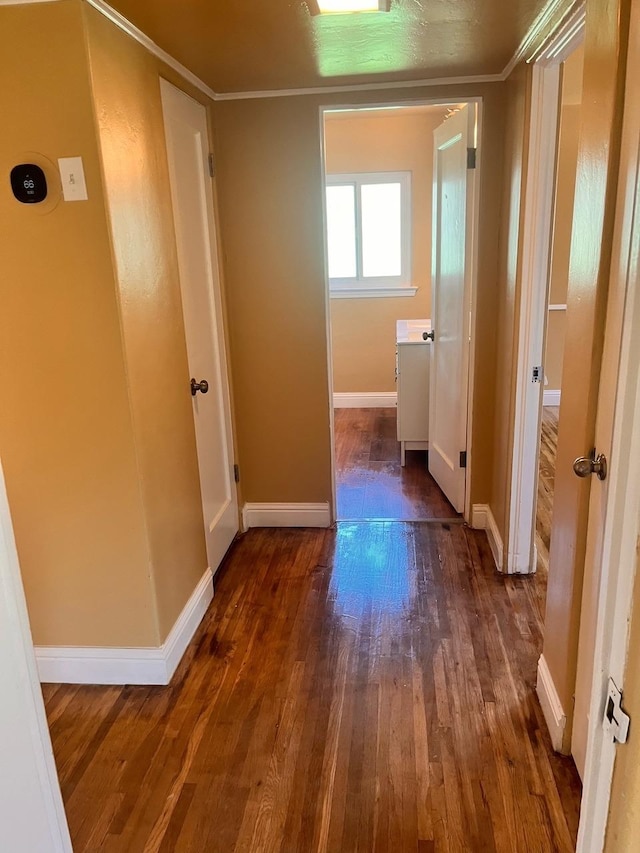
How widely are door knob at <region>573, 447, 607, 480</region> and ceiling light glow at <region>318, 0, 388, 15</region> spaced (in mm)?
1429

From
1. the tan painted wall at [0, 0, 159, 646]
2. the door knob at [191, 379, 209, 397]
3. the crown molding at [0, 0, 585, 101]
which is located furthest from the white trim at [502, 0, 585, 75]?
the door knob at [191, 379, 209, 397]

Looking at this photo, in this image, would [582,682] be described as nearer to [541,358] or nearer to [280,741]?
[280,741]

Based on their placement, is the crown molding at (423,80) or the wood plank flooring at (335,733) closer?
the wood plank flooring at (335,733)

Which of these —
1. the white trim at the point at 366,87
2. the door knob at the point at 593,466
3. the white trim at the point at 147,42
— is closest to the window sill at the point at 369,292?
the white trim at the point at 366,87

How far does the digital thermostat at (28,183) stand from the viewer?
1769 mm

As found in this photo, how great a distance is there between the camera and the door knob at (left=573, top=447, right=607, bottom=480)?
1.46 m

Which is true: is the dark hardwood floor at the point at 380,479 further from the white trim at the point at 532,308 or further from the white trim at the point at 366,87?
the white trim at the point at 366,87

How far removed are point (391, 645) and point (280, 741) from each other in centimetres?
61

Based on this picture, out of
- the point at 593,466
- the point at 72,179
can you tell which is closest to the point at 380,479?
the point at 593,466

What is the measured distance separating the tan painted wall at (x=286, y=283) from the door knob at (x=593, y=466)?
1.61 m

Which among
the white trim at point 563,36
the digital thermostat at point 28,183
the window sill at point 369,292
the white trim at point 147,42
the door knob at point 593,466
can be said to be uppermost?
the white trim at point 147,42

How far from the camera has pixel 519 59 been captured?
2408 mm

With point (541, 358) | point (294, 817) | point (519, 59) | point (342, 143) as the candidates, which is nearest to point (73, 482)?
point (294, 817)

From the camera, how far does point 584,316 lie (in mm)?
1604
